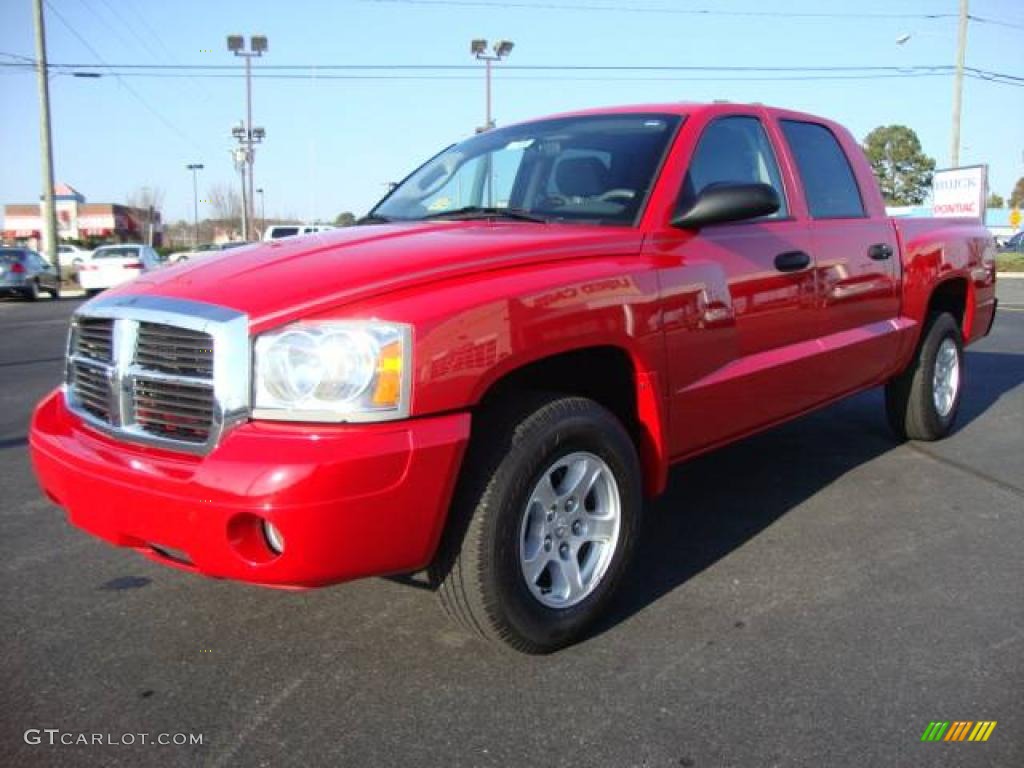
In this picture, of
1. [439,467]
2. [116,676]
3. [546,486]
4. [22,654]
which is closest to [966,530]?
[546,486]

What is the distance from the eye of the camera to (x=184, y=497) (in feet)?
7.80

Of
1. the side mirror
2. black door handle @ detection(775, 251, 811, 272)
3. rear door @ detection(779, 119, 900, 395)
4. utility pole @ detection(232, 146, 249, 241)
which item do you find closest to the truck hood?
the side mirror

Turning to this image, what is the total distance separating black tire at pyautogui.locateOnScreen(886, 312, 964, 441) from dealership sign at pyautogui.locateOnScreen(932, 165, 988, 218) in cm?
2950

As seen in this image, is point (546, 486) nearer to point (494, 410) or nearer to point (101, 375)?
point (494, 410)

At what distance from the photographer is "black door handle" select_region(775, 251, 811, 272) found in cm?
379

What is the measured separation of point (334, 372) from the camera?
2391mm

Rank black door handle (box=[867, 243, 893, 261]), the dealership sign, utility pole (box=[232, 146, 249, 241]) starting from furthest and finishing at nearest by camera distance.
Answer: utility pole (box=[232, 146, 249, 241]) < the dealership sign < black door handle (box=[867, 243, 893, 261])

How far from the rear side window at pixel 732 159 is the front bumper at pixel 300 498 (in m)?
1.69

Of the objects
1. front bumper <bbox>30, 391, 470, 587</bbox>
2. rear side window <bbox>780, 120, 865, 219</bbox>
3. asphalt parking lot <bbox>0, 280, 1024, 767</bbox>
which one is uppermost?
rear side window <bbox>780, 120, 865, 219</bbox>

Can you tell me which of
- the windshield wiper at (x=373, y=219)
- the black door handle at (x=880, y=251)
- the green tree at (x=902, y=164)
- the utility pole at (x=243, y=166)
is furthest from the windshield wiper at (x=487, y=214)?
the green tree at (x=902, y=164)

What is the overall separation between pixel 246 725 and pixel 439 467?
90 centimetres

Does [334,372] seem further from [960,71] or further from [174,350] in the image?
[960,71]

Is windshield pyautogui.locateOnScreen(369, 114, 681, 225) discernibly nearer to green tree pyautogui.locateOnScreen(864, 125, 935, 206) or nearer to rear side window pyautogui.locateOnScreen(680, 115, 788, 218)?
rear side window pyautogui.locateOnScreen(680, 115, 788, 218)

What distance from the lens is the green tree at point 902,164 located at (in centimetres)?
6856
